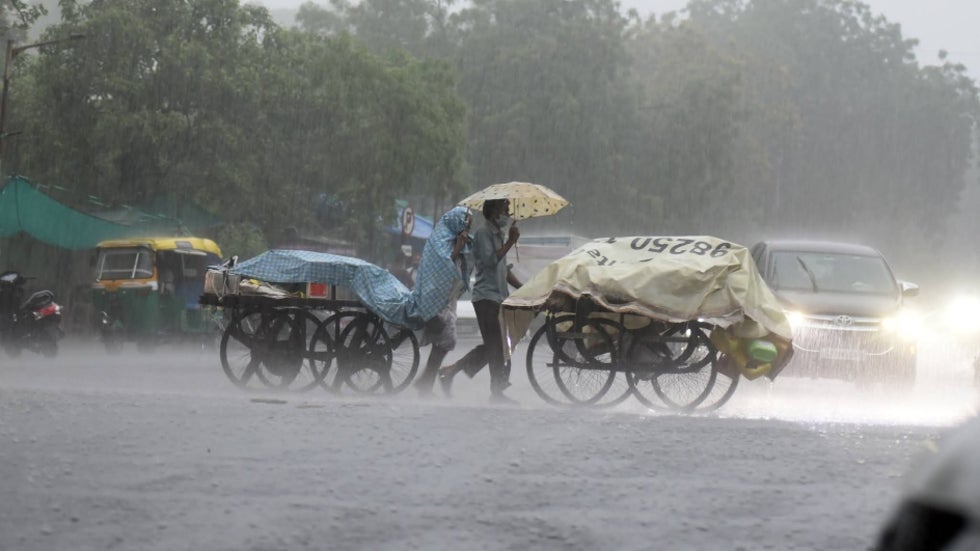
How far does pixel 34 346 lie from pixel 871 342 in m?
11.8

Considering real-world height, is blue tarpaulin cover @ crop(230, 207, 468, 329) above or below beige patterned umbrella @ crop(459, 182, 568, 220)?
below

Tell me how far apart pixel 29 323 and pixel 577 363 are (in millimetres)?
11493

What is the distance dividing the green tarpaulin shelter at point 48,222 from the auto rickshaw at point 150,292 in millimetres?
585

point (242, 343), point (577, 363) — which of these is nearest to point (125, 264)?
point (242, 343)

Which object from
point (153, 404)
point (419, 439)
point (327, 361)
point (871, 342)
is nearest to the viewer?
point (419, 439)

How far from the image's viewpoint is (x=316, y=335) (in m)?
12.0

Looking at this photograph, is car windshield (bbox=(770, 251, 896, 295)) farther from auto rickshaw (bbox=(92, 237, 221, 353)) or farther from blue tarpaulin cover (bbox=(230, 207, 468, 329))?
auto rickshaw (bbox=(92, 237, 221, 353))

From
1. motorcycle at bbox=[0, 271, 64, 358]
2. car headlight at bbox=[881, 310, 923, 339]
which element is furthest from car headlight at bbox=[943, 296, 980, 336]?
motorcycle at bbox=[0, 271, 64, 358]

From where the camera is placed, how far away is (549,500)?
19.0 feet

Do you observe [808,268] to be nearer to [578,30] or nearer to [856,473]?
[856,473]

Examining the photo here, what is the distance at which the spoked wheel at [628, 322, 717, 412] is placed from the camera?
1088 centimetres

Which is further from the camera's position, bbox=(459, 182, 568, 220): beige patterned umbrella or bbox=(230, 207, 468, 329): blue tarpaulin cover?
bbox=(459, 182, 568, 220): beige patterned umbrella

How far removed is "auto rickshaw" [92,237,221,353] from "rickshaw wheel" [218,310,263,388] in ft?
39.1

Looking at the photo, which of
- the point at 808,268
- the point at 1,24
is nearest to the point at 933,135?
the point at 1,24
